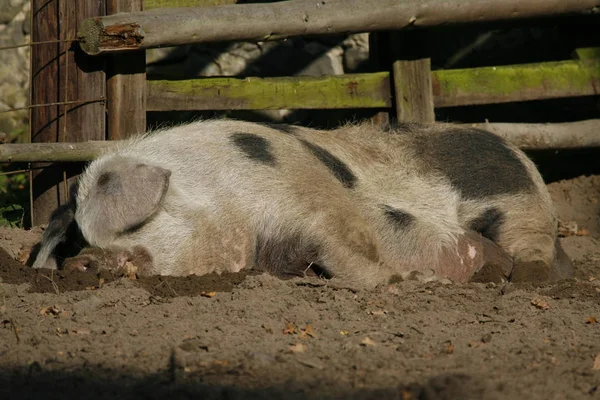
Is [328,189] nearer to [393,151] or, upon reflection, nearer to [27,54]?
[393,151]

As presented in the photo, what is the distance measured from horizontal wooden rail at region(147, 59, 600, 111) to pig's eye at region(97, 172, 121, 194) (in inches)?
58.1

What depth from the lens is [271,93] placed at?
594cm

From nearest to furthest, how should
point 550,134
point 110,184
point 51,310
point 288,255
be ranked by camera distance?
point 51,310 < point 110,184 < point 288,255 < point 550,134

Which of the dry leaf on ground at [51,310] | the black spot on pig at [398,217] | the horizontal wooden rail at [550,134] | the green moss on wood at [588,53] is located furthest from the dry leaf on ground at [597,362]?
the green moss on wood at [588,53]

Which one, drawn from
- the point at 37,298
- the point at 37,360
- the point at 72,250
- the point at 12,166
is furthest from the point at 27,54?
the point at 37,360

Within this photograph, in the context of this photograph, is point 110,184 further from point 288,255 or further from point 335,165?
point 335,165

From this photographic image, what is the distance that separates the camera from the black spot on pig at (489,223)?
207 inches

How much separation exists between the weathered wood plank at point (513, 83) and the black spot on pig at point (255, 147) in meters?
2.06

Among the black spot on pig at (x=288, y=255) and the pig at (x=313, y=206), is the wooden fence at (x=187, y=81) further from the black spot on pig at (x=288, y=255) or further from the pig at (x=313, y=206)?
the black spot on pig at (x=288, y=255)

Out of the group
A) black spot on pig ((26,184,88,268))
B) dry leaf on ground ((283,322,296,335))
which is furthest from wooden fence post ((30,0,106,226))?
dry leaf on ground ((283,322,296,335))

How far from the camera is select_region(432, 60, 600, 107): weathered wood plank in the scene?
6.34m

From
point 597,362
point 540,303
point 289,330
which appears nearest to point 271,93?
point 540,303

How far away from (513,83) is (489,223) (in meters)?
1.63

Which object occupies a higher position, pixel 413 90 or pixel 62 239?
pixel 413 90
